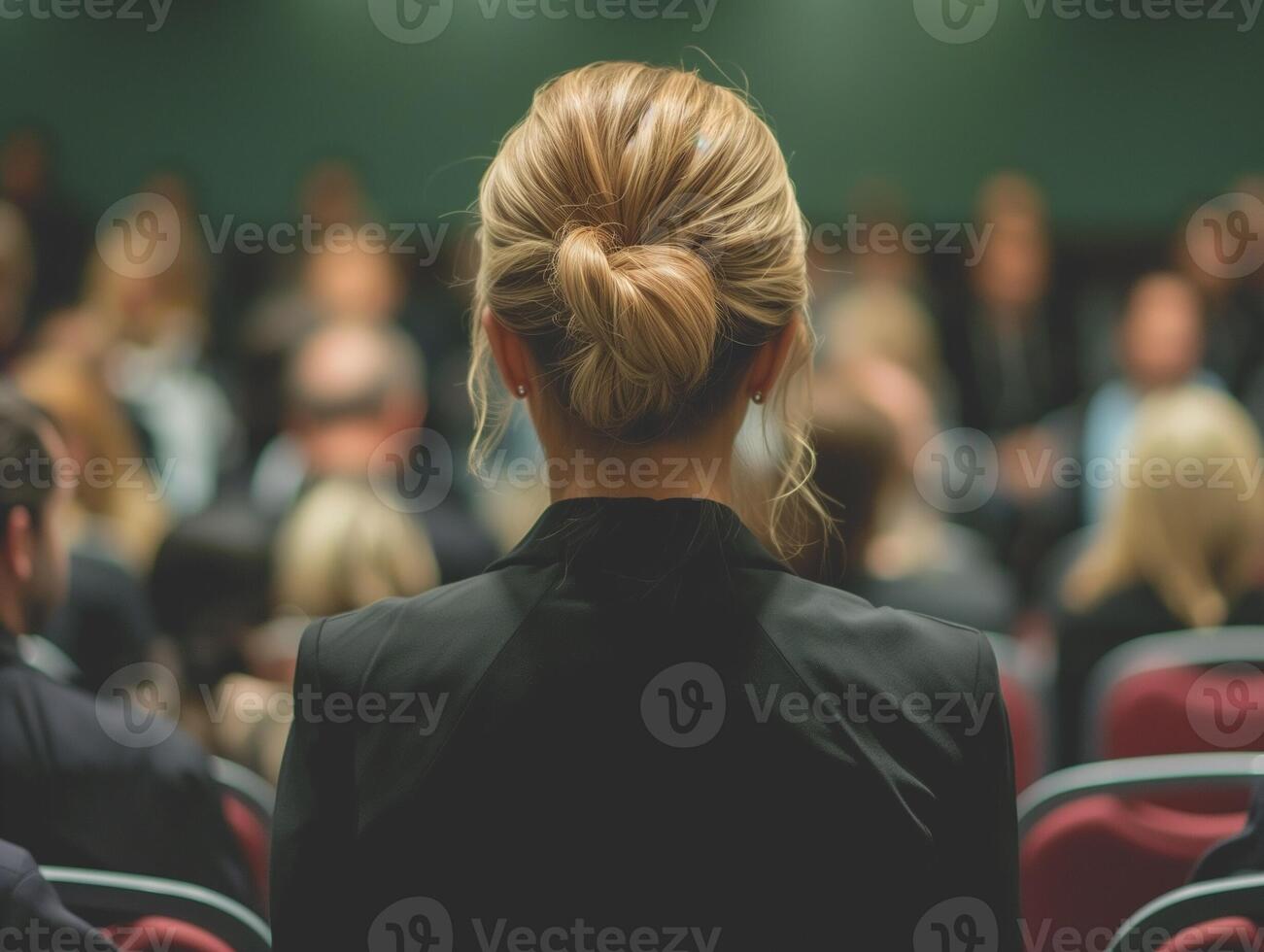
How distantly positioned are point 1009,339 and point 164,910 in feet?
14.3

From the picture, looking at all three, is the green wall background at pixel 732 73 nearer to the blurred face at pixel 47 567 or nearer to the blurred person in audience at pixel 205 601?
the blurred person in audience at pixel 205 601

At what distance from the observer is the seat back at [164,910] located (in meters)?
1.19

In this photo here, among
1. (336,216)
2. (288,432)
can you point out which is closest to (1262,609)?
(288,432)

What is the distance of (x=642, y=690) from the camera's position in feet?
2.89

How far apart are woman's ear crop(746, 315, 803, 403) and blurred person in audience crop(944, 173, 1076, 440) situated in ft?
13.3

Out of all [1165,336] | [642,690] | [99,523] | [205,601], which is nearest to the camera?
[642,690]

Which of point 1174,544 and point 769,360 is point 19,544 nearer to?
point 769,360

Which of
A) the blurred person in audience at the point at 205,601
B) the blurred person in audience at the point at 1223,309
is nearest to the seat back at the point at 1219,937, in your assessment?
the blurred person in audience at the point at 205,601

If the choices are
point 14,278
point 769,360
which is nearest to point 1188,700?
point 769,360

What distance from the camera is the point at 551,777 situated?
2.90 ft

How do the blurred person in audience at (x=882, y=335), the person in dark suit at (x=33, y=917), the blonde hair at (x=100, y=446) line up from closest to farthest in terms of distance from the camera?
1. the person in dark suit at (x=33, y=917)
2. the blonde hair at (x=100, y=446)
3. the blurred person in audience at (x=882, y=335)

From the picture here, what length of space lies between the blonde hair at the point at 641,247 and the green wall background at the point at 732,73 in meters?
5.39

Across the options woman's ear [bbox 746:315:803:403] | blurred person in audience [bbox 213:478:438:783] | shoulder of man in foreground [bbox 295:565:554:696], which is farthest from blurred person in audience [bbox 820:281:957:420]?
shoulder of man in foreground [bbox 295:565:554:696]

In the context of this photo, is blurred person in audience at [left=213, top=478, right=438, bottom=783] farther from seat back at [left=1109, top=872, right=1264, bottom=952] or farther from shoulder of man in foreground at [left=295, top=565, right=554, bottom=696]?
seat back at [left=1109, top=872, right=1264, bottom=952]
